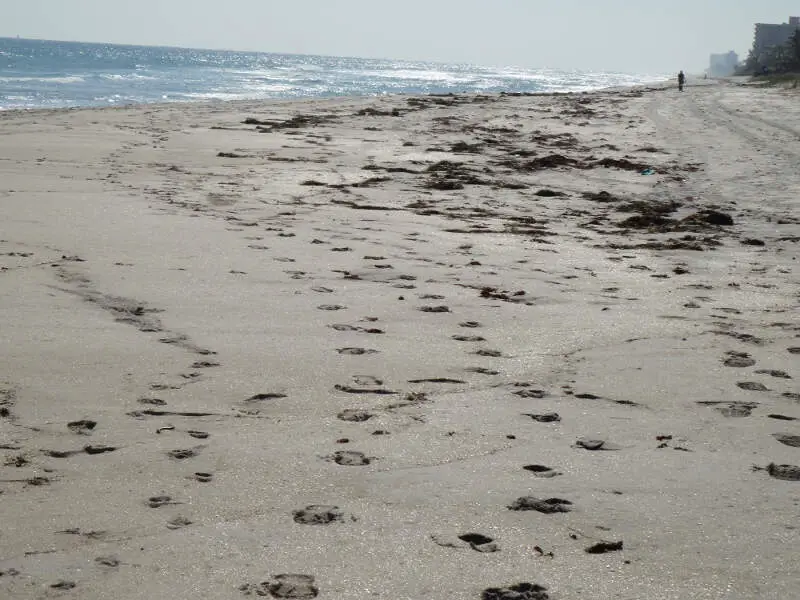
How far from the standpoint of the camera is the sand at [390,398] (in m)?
2.02

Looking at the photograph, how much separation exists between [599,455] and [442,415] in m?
0.53

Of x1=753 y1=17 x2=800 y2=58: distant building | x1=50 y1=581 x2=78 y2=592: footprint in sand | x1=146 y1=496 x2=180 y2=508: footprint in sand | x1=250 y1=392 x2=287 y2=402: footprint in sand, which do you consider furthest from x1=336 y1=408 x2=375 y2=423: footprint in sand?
x1=753 y1=17 x2=800 y2=58: distant building

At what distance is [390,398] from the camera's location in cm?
307

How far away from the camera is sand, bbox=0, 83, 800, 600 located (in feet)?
6.64

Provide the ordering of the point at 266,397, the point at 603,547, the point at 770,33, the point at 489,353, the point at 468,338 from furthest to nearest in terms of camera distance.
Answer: the point at 770,33, the point at 468,338, the point at 489,353, the point at 266,397, the point at 603,547

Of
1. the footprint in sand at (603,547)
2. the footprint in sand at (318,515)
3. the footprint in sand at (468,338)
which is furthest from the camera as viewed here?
the footprint in sand at (468,338)

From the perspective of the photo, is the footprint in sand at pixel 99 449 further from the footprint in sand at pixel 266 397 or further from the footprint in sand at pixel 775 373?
the footprint in sand at pixel 775 373

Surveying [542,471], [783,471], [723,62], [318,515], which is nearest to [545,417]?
[542,471]

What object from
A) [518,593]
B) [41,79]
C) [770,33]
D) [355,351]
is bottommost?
[518,593]

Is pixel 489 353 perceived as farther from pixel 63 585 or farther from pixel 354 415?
pixel 63 585

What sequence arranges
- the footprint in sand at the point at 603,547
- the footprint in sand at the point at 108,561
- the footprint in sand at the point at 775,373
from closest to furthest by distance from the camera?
the footprint in sand at the point at 108,561
the footprint in sand at the point at 603,547
the footprint in sand at the point at 775,373

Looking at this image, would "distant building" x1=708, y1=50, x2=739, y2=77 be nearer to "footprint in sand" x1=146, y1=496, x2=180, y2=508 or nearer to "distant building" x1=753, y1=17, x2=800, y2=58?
"distant building" x1=753, y1=17, x2=800, y2=58

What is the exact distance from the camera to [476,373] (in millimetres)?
3346

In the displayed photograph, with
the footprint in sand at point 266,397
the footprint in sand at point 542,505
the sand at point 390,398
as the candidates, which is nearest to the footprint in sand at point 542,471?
the sand at point 390,398
